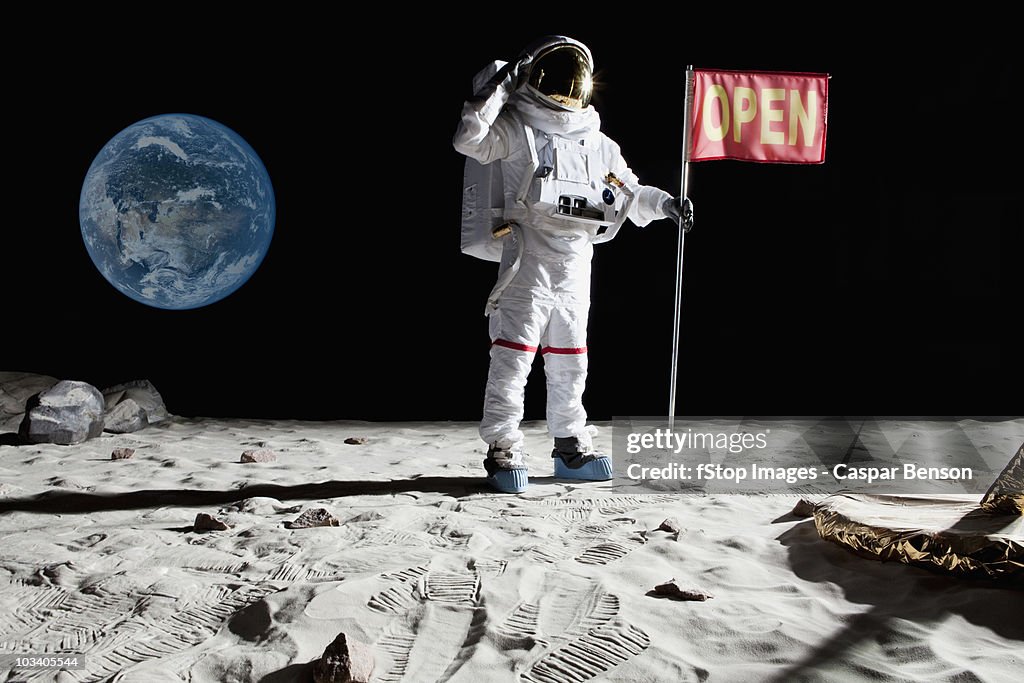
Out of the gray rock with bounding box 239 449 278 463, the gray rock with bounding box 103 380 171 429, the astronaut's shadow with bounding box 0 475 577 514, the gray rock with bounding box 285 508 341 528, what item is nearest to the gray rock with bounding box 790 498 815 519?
the astronaut's shadow with bounding box 0 475 577 514

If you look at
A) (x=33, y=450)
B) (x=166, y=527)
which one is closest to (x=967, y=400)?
(x=166, y=527)

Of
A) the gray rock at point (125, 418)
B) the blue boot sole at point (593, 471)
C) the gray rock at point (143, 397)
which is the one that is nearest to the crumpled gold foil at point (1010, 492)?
the blue boot sole at point (593, 471)

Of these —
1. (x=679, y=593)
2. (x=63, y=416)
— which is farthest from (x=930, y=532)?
(x=63, y=416)

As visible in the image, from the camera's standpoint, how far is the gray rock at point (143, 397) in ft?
16.2

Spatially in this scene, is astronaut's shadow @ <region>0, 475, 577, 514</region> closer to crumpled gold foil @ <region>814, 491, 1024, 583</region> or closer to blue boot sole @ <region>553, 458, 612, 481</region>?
blue boot sole @ <region>553, 458, 612, 481</region>

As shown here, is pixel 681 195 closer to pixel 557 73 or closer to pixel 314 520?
pixel 557 73

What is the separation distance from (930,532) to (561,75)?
6.96 feet

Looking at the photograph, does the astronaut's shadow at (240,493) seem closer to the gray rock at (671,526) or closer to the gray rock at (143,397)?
the gray rock at (671,526)

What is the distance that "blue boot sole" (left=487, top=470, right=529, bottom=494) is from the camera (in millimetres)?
2926

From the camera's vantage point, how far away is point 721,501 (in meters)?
2.71

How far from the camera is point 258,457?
3.62 metres

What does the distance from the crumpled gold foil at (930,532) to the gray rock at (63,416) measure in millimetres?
3876

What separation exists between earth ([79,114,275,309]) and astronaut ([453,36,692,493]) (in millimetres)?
2739

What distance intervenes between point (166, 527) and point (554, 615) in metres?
1.39
